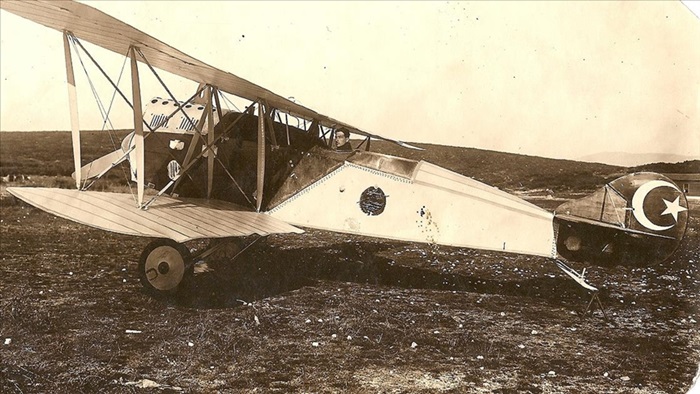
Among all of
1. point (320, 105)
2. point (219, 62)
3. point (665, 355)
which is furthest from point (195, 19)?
point (665, 355)

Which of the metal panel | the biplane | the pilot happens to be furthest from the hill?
the metal panel

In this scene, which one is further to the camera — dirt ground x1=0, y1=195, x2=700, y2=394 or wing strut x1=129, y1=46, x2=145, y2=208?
wing strut x1=129, y1=46, x2=145, y2=208

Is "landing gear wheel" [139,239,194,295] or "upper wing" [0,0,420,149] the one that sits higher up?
"upper wing" [0,0,420,149]

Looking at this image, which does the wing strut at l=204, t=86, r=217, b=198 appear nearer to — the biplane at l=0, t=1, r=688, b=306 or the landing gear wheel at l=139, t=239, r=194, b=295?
the biplane at l=0, t=1, r=688, b=306

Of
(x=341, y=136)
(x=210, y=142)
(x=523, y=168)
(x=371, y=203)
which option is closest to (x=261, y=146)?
(x=210, y=142)

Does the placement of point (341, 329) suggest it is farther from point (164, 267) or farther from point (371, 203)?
point (164, 267)

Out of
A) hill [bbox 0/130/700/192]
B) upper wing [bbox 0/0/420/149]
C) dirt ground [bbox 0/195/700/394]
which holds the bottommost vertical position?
dirt ground [bbox 0/195/700/394]
